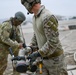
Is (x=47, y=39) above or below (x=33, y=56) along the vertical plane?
above

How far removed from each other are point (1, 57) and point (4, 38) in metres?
0.54

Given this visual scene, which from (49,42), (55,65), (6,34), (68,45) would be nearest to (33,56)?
(49,42)

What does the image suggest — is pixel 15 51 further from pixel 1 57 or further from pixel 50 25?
pixel 50 25

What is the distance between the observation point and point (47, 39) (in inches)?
155

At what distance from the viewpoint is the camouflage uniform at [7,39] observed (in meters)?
6.59

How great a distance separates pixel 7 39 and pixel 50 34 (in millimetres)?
2850

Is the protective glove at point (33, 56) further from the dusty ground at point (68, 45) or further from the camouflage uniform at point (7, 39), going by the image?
the dusty ground at point (68, 45)

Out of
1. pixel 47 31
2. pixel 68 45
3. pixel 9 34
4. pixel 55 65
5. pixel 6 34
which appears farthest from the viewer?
pixel 68 45

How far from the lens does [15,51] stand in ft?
23.9

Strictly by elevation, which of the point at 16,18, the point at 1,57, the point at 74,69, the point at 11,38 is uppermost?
the point at 16,18

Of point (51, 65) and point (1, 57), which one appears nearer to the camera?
point (51, 65)

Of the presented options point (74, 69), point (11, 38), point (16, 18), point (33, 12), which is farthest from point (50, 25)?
point (74, 69)

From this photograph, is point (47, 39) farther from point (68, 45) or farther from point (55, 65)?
point (68, 45)

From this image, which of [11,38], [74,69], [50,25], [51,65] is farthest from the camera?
[74,69]
